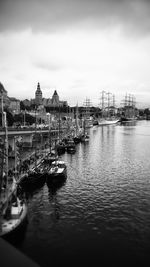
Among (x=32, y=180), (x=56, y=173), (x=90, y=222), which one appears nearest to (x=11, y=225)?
(x=90, y=222)

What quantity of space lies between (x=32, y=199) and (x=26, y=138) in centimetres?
5099

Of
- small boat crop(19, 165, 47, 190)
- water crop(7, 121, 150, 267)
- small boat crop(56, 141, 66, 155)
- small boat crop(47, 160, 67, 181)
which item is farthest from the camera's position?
small boat crop(56, 141, 66, 155)

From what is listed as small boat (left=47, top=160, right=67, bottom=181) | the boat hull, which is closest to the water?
the boat hull

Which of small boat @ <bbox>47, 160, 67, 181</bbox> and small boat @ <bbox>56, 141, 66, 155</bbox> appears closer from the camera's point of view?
small boat @ <bbox>47, 160, 67, 181</bbox>

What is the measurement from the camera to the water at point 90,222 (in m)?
20.0

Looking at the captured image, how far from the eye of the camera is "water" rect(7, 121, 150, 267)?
2002cm

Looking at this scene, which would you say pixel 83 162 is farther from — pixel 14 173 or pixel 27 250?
pixel 27 250

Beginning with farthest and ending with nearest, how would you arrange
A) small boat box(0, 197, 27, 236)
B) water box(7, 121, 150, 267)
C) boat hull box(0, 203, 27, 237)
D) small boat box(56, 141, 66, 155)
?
small boat box(56, 141, 66, 155) → small boat box(0, 197, 27, 236) → boat hull box(0, 203, 27, 237) → water box(7, 121, 150, 267)

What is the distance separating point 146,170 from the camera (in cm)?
5144

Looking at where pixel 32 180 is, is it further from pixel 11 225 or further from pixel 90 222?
pixel 11 225

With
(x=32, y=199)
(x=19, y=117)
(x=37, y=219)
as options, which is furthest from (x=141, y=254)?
(x=19, y=117)

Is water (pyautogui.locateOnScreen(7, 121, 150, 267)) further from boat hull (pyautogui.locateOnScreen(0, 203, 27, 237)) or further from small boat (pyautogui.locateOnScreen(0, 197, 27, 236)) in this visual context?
small boat (pyautogui.locateOnScreen(0, 197, 27, 236))

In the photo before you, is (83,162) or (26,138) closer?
(83,162)

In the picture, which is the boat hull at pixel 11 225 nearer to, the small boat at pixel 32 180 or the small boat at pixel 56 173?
the small boat at pixel 32 180
